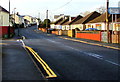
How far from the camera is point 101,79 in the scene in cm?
736

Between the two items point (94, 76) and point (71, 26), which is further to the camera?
point (71, 26)

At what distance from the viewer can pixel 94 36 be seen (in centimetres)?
3186

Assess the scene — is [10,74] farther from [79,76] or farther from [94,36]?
[94,36]

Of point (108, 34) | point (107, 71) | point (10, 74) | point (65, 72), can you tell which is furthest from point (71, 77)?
point (108, 34)

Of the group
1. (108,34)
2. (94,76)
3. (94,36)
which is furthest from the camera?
(94,36)

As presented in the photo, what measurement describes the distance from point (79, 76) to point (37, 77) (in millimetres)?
1769

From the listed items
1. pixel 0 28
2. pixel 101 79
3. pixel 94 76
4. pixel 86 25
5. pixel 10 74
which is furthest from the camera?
pixel 86 25

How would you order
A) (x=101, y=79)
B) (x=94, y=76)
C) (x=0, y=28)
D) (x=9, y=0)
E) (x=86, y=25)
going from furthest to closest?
(x=86, y=25)
(x=9, y=0)
(x=0, y=28)
(x=94, y=76)
(x=101, y=79)

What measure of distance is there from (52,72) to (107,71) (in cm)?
259

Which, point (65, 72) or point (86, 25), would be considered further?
point (86, 25)

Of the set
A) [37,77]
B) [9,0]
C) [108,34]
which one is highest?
[9,0]

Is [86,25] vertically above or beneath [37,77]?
above

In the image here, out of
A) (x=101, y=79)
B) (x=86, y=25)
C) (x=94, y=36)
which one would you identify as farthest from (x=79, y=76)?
(x=86, y=25)

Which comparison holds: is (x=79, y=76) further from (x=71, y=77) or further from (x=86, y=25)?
(x=86, y=25)
